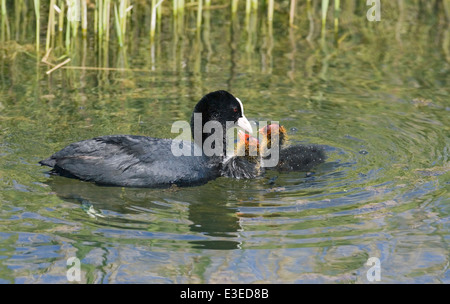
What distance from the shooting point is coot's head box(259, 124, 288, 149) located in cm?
598

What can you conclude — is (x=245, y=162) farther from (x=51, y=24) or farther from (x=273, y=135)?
(x=51, y=24)

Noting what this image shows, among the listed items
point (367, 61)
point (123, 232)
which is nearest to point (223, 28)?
point (367, 61)

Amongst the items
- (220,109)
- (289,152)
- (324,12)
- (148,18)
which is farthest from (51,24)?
(289,152)

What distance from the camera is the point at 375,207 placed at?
4.96 metres

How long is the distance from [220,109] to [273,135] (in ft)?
1.64

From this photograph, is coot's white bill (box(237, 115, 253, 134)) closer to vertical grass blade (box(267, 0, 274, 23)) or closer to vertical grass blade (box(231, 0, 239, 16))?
vertical grass blade (box(267, 0, 274, 23))

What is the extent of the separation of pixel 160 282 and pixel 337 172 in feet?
6.95

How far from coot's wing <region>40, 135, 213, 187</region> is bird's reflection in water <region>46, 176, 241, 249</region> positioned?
0.07m

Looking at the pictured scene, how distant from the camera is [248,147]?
5949mm

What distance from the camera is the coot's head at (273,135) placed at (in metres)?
5.98

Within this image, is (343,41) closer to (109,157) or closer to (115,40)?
(115,40)

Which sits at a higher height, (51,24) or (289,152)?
(51,24)

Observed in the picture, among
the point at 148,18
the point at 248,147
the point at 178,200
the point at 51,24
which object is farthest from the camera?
the point at 148,18
